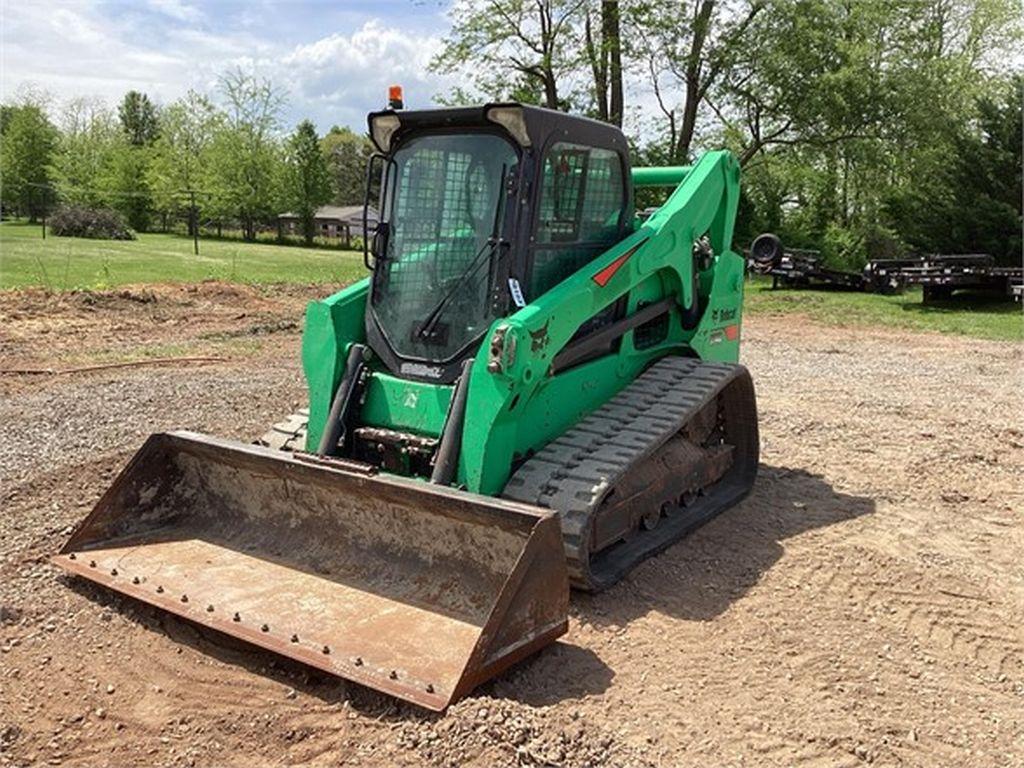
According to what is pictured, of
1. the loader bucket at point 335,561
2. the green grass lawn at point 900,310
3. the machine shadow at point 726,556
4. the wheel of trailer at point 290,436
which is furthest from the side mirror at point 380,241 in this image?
the green grass lawn at point 900,310

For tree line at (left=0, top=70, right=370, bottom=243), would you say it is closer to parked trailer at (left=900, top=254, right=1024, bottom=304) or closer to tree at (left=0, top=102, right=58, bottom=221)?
tree at (left=0, top=102, right=58, bottom=221)

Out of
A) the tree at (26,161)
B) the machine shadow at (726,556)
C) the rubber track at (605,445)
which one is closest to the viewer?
the rubber track at (605,445)

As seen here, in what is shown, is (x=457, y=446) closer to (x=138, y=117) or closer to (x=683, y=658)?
(x=683, y=658)

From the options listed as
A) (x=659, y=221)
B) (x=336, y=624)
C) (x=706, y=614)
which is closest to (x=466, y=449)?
(x=336, y=624)

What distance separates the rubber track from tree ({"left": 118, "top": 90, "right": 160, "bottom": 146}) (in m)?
80.1

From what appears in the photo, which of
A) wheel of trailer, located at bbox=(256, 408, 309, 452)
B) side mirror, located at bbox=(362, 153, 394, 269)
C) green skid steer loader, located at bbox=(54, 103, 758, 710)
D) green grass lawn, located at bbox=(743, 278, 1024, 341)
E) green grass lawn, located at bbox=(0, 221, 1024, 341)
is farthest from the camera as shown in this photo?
green grass lawn, located at bbox=(0, 221, 1024, 341)

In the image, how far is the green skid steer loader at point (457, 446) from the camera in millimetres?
4164

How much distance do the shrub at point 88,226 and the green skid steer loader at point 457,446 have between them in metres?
41.5

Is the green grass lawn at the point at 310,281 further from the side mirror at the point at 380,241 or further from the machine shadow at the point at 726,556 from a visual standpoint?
the side mirror at the point at 380,241

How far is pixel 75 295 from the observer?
15.5 metres

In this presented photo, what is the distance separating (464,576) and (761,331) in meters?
12.9

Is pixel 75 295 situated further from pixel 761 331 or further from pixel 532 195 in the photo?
pixel 532 195

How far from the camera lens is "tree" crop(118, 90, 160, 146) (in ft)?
259

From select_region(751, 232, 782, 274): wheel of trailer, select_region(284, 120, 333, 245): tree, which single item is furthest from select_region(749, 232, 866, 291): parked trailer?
select_region(284, 120, 333, 245): tree
